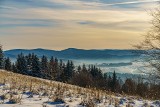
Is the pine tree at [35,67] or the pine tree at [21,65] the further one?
the pine tree at [21,65]

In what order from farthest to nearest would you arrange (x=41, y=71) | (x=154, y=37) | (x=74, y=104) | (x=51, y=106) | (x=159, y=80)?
(x=41, y=71), (x=154, y=37), (x=159, y=80), (x=74, y=104), (x=51, y=106)

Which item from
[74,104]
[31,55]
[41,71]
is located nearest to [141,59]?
[74,104]

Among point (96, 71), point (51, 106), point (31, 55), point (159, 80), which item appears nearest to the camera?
point (51, 106)

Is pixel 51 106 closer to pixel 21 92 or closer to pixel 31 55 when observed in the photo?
pixel 21 92

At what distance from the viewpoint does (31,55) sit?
351 feet

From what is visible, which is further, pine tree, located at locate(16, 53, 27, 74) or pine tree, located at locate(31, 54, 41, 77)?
pine tree, located at locate(16, 53, 27, 74)

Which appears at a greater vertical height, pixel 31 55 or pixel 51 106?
pixel 31 55

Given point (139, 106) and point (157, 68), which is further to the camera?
point (157, 68)

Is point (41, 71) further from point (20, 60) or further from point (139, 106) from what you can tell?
point (139, 106)

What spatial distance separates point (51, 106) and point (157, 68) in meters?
13.7

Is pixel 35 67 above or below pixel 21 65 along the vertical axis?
below

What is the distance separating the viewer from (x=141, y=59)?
78.2 ft

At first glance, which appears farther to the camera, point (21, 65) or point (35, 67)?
point (21, 65)

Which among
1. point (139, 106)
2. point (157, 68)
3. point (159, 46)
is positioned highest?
point (159, 46)
